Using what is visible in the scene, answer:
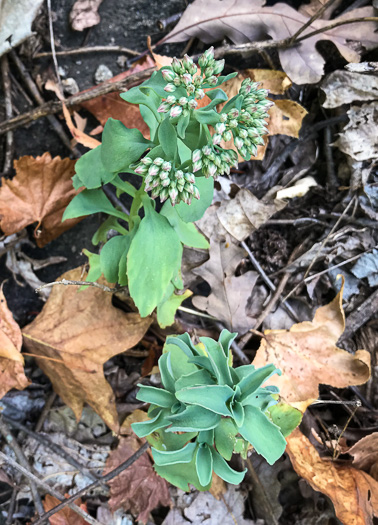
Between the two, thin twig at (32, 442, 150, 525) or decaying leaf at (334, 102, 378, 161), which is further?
decaying leaf at (334, 102, 378, 161)

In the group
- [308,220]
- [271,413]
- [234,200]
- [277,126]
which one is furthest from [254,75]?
[271,413]

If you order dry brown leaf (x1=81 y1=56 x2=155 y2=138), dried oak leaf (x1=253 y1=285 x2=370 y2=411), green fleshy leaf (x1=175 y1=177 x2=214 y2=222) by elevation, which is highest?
dry brown leaf (x1=81 y1=56 x2=155 y2=138)

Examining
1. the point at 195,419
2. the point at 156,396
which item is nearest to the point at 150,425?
the point at 156,396

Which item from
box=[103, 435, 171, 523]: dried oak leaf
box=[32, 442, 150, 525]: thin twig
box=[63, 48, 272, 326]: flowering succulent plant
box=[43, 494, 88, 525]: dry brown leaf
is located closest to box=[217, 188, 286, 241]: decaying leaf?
box=[63, 48, 272, 326]: flowering succulent plant

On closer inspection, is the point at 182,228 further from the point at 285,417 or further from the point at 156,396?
the point at 285,417

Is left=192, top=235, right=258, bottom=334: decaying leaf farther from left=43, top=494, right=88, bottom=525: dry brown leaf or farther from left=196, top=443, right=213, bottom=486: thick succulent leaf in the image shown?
left=43, top=494, right=88, bottom=525: dry brown leaf

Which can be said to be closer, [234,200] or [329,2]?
[329,2]

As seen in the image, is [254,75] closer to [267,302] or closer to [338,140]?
[338,140]

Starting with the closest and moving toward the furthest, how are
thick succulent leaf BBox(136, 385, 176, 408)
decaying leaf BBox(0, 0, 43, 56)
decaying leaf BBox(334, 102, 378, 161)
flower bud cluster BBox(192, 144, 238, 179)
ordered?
flower bud cluster BBox(192, 144, 238, 179)
thick succulent leaf BBox(136, 385, 176, 408)
decaying leaf BBox(0, 0, 43, 56)
decaying leaf BBox(334, 102, 378, 161)
